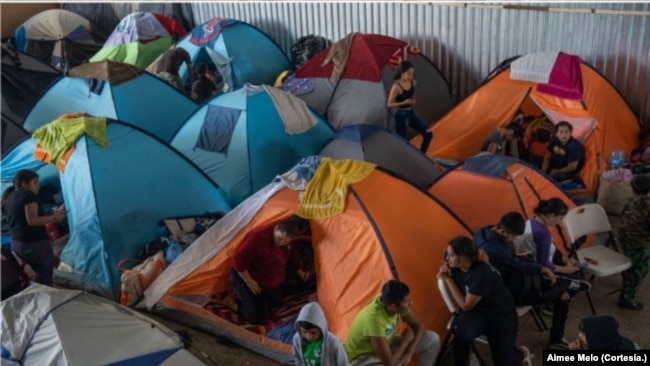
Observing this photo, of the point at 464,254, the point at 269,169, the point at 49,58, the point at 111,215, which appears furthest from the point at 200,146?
the point at 49,58

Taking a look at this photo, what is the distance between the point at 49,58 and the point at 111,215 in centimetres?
771

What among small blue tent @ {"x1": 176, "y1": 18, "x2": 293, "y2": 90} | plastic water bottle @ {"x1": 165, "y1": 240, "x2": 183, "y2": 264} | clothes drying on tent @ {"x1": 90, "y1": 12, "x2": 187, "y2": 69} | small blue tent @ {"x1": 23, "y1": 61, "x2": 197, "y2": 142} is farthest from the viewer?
clothes drying on tent @ {"x1": 90, "y1": 12, "x2": 187, "y2": 69}

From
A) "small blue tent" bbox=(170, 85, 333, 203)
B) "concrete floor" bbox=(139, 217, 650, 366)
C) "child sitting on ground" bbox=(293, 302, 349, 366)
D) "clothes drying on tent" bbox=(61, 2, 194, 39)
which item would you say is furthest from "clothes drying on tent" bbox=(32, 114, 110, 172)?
"clothes drying on tent" bbox=(61, 2, 194, 39)

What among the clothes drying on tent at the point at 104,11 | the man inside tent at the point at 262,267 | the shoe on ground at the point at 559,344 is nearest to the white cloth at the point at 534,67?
the shoe on ground at the point at 559,344

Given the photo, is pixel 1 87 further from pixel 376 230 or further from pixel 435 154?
pixel 376 230

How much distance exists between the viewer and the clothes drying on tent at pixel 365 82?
23.7 ft

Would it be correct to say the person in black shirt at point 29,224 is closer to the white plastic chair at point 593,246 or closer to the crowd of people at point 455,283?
the crowd of people at point 455,283

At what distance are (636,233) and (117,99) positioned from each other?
533 cm

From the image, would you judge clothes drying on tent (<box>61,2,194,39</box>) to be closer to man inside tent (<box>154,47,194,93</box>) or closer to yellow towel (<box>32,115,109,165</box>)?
man inside tent (<box>154,47,194,93</box>)

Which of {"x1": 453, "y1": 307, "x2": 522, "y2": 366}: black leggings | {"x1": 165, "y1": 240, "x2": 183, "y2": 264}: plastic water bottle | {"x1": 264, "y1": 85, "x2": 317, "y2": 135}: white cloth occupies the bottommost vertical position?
{"x1": 165, "y1": 240, "x2": 183, "y2": 264}: plastic water bottle

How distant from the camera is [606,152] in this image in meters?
6.02

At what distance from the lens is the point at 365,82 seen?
289 inches

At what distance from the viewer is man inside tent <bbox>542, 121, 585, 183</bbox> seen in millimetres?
5645

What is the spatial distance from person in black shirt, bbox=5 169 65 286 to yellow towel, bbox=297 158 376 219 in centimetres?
192
